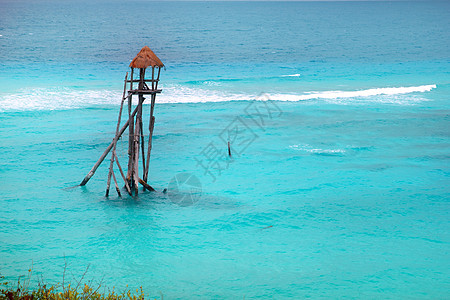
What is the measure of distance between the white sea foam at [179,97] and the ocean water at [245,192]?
0.14 metres

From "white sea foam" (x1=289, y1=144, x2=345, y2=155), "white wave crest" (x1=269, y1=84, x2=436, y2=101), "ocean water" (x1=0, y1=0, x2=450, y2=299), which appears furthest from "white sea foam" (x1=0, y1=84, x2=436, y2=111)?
"white sea foam" (x1=289, y1=144, x2=345, y2=155)

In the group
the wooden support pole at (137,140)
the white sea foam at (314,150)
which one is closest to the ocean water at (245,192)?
the white sea foam at (314,150)

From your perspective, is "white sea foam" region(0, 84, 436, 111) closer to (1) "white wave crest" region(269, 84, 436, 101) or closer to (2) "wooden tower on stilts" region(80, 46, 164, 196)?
(1) "white wave crest" region(269, 84, 436, 101)

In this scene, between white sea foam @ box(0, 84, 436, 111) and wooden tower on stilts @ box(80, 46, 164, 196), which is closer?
wooden tower on stilts @ box(80, 46, 164, 196)

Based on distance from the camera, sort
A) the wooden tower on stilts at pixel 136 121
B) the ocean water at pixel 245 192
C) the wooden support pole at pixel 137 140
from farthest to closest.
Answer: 1. the wooden support pole at pixel 137 140
2. the wooden tower on stilts at pixel 136 121
3. the ocean water at pixel 245 192

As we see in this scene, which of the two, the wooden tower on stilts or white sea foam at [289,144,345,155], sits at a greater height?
the wooden tower on stilts

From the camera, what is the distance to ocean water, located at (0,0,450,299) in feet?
38.1

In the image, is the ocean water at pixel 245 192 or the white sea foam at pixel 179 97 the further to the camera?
the white sea foam at pixel 179 97

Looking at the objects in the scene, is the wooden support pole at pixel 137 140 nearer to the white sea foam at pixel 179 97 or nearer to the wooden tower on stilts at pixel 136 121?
the wooden tower on stilts at pixel 136 121

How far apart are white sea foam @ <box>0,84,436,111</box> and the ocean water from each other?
143 millimetres

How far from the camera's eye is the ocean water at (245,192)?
11.6 meters

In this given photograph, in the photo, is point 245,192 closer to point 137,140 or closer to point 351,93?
point 137,140

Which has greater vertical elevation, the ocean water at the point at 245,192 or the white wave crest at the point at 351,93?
the white wave crest at the point at 351,93

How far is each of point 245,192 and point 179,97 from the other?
1879 centimetres
